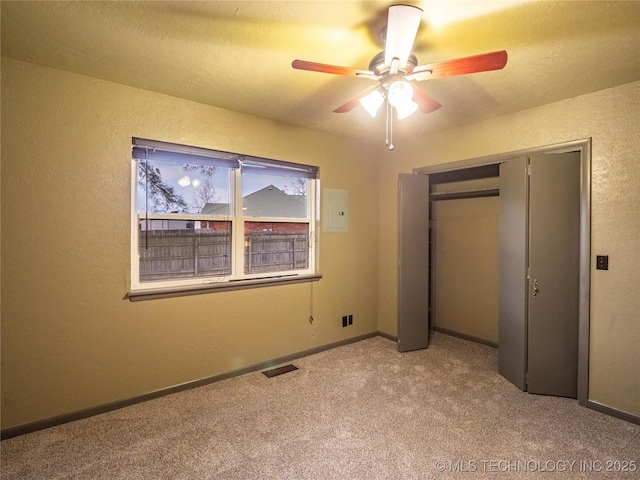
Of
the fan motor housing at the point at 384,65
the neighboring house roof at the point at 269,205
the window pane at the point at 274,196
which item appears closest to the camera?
the fan motor housing at the point at 384,65

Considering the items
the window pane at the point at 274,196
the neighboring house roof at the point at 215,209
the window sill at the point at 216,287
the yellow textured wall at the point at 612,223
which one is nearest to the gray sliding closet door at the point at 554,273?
the yellow textured wall at the point at 612,223

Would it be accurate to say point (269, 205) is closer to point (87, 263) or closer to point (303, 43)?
point (87, 263)

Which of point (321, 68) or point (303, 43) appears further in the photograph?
point (303, 43)

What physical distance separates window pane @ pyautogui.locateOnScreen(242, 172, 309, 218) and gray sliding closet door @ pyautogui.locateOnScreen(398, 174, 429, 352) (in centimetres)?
109

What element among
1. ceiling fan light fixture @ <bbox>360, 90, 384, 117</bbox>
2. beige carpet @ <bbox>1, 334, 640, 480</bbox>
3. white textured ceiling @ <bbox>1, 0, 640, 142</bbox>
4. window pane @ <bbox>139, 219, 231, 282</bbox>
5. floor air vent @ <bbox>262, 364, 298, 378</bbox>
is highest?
white textured ceiling @ <bbox>1, 0, 640, 142</bbox>

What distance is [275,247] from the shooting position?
3.60 m

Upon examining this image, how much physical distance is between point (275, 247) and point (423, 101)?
2.08 meters

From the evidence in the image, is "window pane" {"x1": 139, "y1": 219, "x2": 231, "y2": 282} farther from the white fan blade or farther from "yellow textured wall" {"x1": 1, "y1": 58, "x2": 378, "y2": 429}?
the white fan blade

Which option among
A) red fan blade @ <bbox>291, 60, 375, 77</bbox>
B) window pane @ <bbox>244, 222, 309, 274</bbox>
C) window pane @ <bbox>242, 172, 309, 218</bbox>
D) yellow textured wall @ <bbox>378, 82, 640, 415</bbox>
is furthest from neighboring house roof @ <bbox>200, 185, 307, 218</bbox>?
yellow textured wall @ <bbox>378, 82, 640, 415</bbox>

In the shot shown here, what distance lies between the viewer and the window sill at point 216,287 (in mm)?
2664

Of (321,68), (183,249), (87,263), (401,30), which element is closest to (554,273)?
(401,30)

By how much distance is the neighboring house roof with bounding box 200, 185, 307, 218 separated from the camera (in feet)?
10.4

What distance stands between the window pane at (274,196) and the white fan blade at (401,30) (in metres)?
1.89

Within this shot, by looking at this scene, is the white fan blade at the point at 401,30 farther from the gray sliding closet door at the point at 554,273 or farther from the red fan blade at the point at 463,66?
the gray sliding closet door at the point at 554,273
